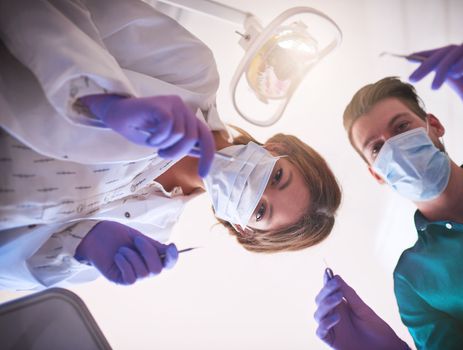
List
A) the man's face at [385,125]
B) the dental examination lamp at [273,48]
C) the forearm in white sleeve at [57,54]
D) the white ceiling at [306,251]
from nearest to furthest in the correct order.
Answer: the forearm in white sleeve at [57,54], the dental examination lamp at [273,48], the man's face at [385,125], the white ceiling at [306,251]

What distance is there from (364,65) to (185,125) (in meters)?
1.29

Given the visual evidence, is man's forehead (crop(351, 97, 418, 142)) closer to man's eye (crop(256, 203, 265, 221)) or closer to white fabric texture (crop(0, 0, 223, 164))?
man's eye (crop(256, 203, 265, 221))

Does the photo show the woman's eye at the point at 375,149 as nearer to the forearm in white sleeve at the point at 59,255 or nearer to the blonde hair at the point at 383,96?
the blonde hair at the point at 383,96

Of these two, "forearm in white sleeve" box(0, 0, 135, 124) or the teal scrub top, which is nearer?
"forearm in white sleeve" box(0, 0, 135, 124)

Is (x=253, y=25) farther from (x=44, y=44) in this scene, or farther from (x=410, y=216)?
(x=410, y=216)

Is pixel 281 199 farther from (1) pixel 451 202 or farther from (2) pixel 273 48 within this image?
(1) pixel 451 202

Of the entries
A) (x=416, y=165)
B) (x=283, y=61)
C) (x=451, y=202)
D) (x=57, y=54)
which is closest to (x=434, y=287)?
(x=451, y=202)

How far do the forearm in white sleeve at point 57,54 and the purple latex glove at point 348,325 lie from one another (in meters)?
0.94

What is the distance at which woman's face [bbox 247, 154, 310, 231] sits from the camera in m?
1.10

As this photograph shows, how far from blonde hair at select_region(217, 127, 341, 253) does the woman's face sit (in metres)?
0.06

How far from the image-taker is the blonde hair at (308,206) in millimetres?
1224

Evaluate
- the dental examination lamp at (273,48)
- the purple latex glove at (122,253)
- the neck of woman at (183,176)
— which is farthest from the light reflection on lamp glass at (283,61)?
the purple latex glove at (122,253)

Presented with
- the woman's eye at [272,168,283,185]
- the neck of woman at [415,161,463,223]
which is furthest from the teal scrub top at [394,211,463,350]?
the woman's eye at [272,168,283,185]

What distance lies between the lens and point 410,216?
5.49 feet
